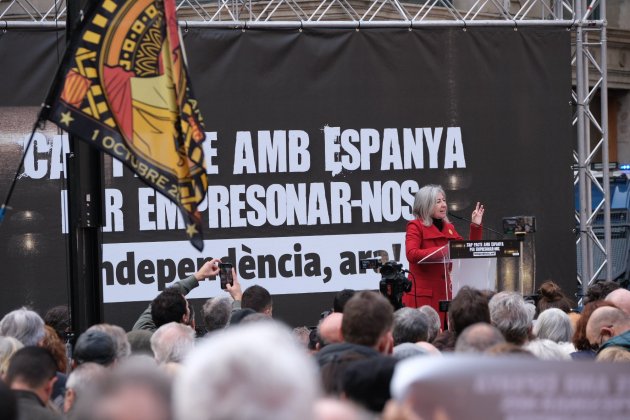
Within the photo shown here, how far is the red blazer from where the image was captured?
401 inches

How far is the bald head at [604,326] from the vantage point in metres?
6.44

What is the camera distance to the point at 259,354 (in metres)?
2.09

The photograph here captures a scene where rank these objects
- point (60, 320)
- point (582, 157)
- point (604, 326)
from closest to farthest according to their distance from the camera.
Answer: point (604, 326) < point (60, 320) < point (582, 157)

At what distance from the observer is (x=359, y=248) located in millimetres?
11703

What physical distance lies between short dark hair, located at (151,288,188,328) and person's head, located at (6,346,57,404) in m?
3.03

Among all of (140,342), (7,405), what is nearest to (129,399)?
(7,405)

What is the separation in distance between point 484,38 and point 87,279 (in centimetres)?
652

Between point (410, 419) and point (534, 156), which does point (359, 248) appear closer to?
point (534, 156)

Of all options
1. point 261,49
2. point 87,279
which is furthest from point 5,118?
point 87,279

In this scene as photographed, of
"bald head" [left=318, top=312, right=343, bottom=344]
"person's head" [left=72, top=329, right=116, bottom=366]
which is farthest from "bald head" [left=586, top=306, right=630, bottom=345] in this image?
"person's head" [left=72, top=329, right=116, bottom=366]

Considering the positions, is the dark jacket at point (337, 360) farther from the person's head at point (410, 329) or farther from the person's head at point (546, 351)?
the person's head at point (410, 329)

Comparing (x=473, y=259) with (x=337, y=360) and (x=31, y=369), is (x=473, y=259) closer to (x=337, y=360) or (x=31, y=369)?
(x=337, y=360)

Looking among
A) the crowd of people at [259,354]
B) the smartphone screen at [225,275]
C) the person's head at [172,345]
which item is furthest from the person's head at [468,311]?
the smartphone screen at [225,275]

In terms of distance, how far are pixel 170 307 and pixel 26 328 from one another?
146 cm
